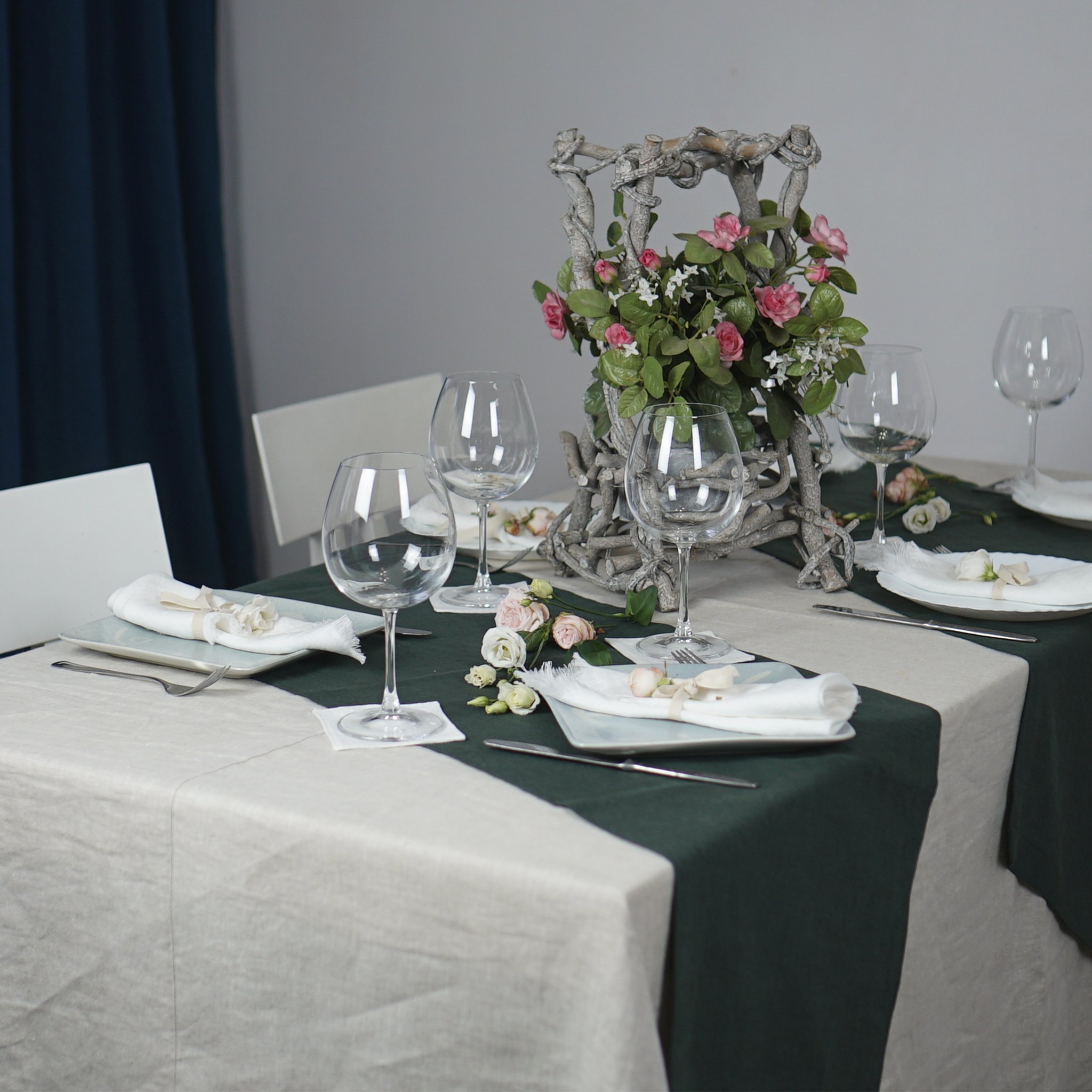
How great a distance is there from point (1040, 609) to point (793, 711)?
1.49ft

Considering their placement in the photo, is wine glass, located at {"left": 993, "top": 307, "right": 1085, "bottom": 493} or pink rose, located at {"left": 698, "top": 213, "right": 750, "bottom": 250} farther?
wine glass, located at {"left": 993, "top": 307, "right": 1085, "bottom": 493}

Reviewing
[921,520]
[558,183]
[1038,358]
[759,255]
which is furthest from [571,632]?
[558,183]

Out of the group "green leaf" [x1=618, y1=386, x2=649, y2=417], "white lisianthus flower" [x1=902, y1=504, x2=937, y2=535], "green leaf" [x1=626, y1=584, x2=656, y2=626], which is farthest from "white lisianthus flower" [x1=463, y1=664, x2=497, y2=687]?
"white lisianthus flower" [x1=902, y1=504, x2=937, y2=535]

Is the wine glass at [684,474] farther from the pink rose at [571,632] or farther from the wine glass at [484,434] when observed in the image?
the wine glass at [484,434]

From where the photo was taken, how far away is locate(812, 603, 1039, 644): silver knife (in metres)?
1.22

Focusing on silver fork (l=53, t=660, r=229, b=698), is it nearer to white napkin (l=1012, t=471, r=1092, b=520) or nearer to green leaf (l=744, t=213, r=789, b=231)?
green leaf (l=744, t=213, r=789, b=231)

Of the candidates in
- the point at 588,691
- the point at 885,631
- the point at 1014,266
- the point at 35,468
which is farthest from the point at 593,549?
the point at 35,468

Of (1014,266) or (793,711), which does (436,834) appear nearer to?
(793,711)

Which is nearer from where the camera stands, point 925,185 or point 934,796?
point 934,796

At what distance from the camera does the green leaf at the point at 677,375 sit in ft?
4.20

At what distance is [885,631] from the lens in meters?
1.24

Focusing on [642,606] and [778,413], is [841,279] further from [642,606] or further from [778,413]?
[642,606]

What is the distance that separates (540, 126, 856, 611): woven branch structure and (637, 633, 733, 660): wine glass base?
0.47ft

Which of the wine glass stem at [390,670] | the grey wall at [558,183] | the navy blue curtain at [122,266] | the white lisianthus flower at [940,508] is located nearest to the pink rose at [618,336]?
the wine glass stem at [390,670]
